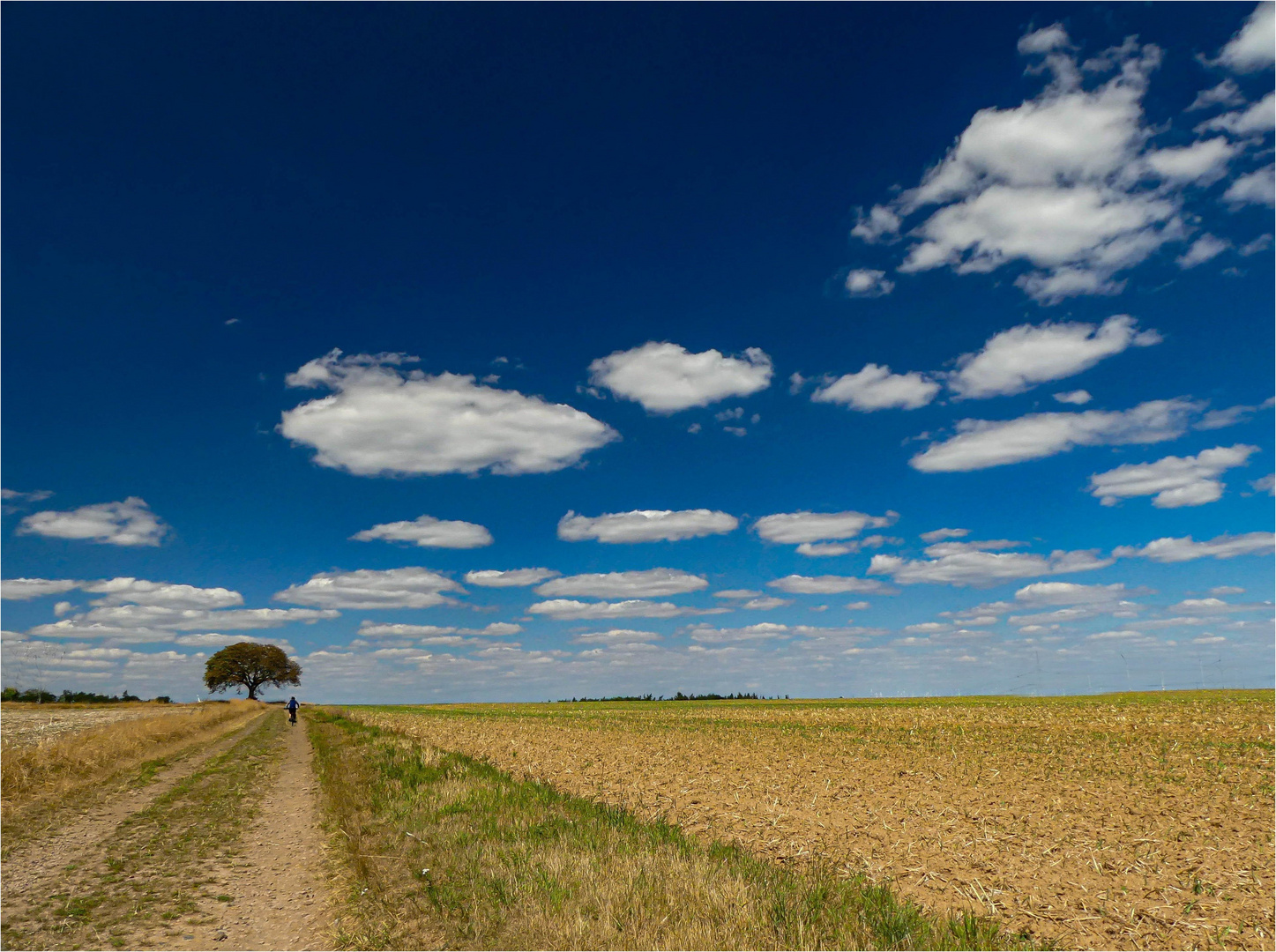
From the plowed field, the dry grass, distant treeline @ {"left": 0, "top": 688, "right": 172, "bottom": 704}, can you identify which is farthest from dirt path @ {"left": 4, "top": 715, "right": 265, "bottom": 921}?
distant treeline @ {"left": 0, "top": 688, "right": 172, "bottom": 704}

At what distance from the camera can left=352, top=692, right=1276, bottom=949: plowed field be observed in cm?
1155

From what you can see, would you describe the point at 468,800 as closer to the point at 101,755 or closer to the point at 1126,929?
the point at 1126,929

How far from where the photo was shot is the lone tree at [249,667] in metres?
149

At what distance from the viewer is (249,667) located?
502 ft

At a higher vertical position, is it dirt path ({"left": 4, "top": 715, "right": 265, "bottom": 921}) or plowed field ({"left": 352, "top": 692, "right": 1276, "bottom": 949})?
dirt path ({"left": 4, "top": 715, "right": 265, "bottom": 921})

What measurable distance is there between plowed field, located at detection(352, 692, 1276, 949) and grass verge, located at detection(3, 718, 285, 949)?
9499 mm

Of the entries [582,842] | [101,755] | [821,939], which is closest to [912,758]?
[582,842]

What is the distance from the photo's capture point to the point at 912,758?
29078mm

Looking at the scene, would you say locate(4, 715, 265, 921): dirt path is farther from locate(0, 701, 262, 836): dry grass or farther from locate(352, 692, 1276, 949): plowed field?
locate(352, 692, 1276, 949): plowed field

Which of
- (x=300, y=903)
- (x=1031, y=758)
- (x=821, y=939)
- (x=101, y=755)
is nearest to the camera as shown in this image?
(x=821, y=939)

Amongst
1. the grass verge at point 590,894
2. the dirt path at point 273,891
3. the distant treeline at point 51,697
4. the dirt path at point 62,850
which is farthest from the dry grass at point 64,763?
the distant treeline at point 51,697

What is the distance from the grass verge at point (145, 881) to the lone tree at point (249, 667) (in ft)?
494

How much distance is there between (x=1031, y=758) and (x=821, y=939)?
25.6m

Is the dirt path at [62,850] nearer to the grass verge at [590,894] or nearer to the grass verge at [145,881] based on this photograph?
the grass verge at [145,881]
